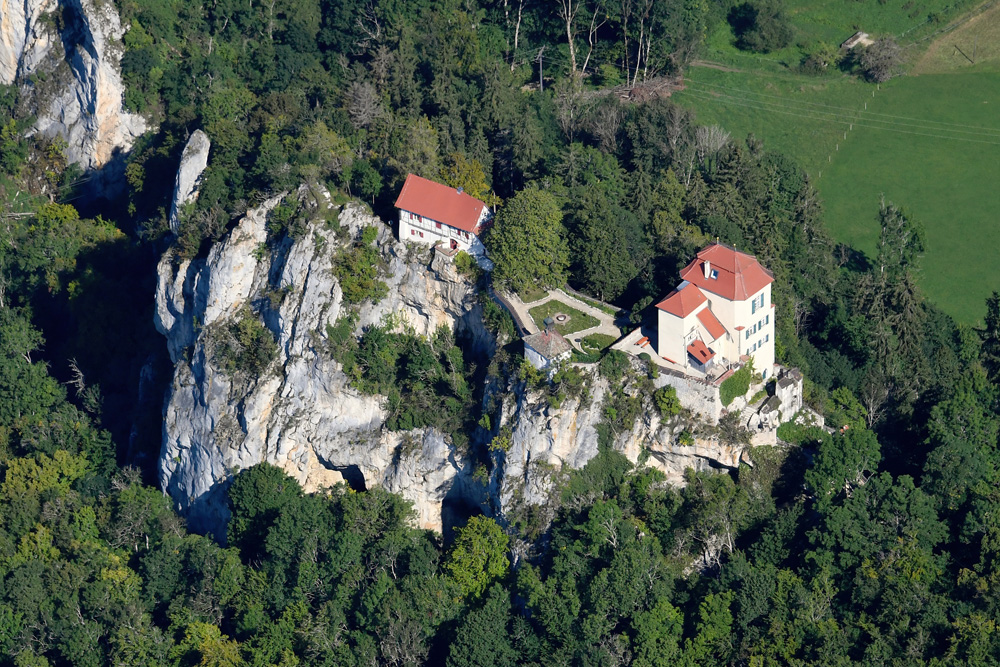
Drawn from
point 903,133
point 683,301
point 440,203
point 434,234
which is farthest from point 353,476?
point 903,133

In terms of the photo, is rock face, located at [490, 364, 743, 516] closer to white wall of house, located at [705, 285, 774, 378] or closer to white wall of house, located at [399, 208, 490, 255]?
white wall of house, located at [705, 285, 774, 378]

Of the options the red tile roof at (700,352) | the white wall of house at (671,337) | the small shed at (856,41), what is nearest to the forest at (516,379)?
the white wall of house at (671,337)

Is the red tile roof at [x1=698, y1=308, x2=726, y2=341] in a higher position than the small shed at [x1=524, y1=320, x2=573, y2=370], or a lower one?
higher

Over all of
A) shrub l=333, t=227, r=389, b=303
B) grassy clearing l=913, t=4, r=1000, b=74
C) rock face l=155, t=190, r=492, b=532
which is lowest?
rock face l=155, t=190, r=492, b=532

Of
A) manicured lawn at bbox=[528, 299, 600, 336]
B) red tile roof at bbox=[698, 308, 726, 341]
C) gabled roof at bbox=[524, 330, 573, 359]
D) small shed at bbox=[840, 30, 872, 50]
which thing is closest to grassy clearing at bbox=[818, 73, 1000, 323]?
small shed at bbox=[840, 30, 872, 50]

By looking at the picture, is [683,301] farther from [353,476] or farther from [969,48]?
[969,48]

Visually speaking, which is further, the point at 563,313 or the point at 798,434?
the point at 563,313
